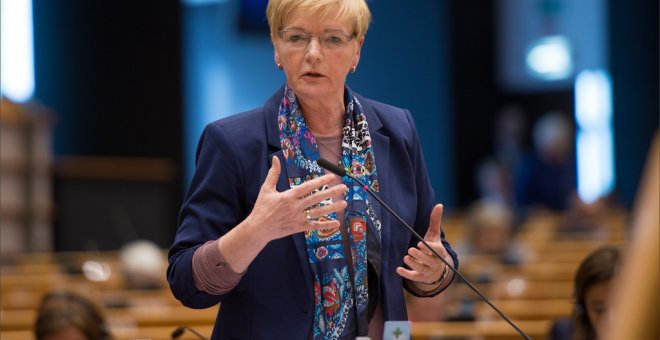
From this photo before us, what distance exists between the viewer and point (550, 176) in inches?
417

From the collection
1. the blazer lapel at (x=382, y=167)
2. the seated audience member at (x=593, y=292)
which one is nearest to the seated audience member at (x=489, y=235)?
the seated audience member at (x=593, y=292)

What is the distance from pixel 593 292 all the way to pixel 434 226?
1100 mm

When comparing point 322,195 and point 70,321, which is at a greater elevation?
point 322,195

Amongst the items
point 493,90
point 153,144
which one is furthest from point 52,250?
point 493,90

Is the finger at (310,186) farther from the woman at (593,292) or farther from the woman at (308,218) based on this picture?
the woman at (593,292)

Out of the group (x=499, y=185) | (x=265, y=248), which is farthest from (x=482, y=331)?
(x=499, y=185)

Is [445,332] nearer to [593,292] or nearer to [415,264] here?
[593,292]

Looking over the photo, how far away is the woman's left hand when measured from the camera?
1.91m

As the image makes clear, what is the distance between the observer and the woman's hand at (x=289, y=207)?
1.74 meters

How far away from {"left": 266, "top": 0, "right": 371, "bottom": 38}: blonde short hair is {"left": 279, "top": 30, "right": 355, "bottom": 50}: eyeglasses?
0.09 feet

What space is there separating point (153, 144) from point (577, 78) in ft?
19.6

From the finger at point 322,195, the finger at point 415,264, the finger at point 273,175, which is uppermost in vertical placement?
the finger at point 273,175

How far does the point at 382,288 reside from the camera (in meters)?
1.92

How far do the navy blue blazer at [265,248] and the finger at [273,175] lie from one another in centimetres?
14
